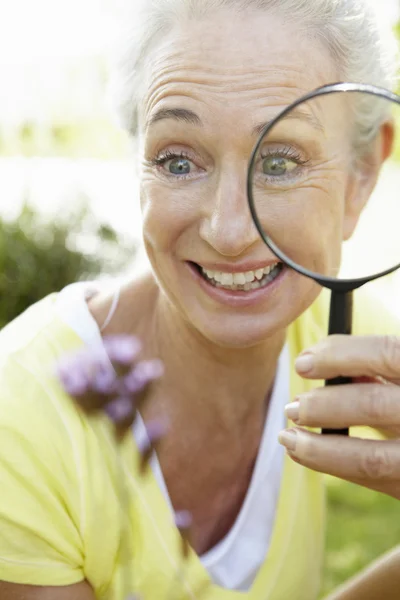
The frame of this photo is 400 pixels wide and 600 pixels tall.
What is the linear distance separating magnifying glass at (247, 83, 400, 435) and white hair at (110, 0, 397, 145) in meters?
0.05

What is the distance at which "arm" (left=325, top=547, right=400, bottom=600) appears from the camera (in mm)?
2307

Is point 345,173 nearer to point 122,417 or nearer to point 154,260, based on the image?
point 154,260

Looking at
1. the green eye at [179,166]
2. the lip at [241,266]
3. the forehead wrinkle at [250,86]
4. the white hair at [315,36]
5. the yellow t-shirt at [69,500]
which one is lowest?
the yellow t-shirt at [69,500]

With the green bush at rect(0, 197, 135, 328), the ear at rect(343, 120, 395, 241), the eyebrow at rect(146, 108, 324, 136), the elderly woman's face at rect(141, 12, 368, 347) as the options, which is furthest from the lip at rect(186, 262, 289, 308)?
the green bush at rect(0, 197, 135, 328)

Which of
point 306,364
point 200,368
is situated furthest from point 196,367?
point 306,364

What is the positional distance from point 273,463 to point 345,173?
1.00 meters

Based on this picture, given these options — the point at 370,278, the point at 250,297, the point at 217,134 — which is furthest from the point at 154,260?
the point at 370,278

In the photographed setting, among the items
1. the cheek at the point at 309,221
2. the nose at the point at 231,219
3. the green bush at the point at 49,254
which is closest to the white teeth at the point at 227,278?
the nose at the point at 231,219

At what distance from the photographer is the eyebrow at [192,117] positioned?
6.31 feet

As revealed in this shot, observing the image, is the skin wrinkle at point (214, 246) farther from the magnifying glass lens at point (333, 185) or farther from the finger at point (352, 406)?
the finger at point (352, 406)

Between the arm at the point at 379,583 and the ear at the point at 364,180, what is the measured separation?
3.04 feet

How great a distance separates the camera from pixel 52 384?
221 cm

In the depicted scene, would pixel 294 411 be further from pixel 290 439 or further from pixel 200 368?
pixel 200 368

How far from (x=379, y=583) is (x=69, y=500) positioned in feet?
2.97
